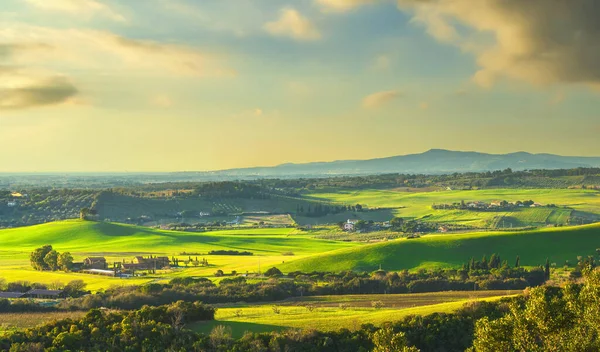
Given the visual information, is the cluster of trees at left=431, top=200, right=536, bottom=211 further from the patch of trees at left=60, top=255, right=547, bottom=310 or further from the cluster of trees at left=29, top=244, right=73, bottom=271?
the cluster of trees at left=29, top=244, right=73, bottom=271

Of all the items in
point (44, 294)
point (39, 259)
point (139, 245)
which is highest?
point (39, 259)

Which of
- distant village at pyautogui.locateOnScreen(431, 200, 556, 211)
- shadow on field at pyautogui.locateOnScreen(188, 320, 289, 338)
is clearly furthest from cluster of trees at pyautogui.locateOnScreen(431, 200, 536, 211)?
shadow on field at pyautogui.locateOnScreen(188, 320, 289, 338)

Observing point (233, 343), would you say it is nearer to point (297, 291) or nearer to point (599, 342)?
point (599, 342)

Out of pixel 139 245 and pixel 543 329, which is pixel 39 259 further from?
pixel 543 329

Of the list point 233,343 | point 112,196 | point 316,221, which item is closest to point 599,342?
point 233,343

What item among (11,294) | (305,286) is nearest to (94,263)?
(11,294)
